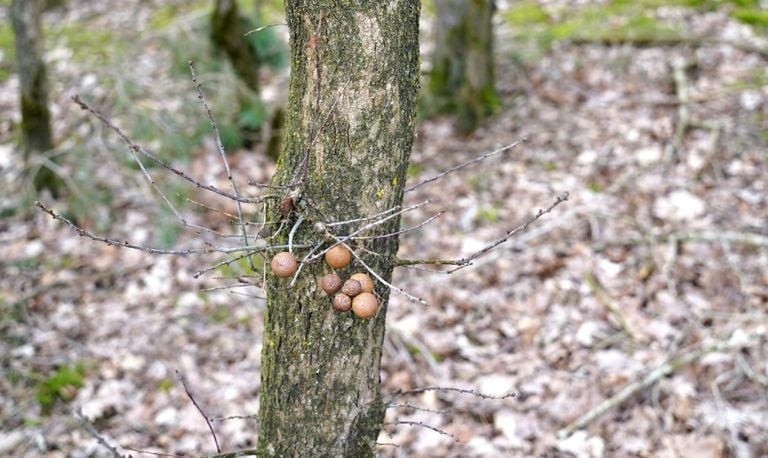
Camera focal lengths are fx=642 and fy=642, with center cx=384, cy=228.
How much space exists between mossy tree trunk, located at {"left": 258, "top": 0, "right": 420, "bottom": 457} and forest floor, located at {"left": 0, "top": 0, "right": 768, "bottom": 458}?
1667mm

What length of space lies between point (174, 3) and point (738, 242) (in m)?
9.35

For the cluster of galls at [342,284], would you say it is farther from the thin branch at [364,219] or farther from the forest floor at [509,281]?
the forest floor at [509,281]

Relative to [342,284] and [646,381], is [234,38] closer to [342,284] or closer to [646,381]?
[646,381]

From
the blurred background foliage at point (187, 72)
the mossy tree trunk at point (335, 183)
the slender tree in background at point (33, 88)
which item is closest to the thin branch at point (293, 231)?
the mossy tree trunk at point (335, 183)

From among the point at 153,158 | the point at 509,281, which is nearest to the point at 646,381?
the point at 509,281

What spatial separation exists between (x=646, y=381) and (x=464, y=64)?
3.93 metres

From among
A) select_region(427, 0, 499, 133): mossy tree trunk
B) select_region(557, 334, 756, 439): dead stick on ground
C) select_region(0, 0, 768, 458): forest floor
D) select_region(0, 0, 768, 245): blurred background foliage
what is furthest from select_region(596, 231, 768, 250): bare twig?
select_region(0, 0, 768, 245): blurred background foliage

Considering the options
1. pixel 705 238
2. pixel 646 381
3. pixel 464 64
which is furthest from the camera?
pixel 464 64

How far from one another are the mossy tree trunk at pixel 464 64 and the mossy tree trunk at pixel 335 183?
4.83 m

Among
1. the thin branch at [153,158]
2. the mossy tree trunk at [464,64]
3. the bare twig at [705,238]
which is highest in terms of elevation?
the thin branch at [153,158]

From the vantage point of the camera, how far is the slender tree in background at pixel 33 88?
5285mm

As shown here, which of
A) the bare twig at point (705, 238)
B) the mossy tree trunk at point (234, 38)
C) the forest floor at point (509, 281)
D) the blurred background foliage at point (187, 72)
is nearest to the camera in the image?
the forest floor at point (509, 281)

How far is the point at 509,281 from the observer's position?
4.65 meters

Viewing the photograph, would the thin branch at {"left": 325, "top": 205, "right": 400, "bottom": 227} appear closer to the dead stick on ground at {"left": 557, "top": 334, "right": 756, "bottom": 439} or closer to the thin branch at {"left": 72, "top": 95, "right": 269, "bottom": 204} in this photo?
the thin branch at {"left": 72, "top": 95, "right": 269, "bottom": 204}
